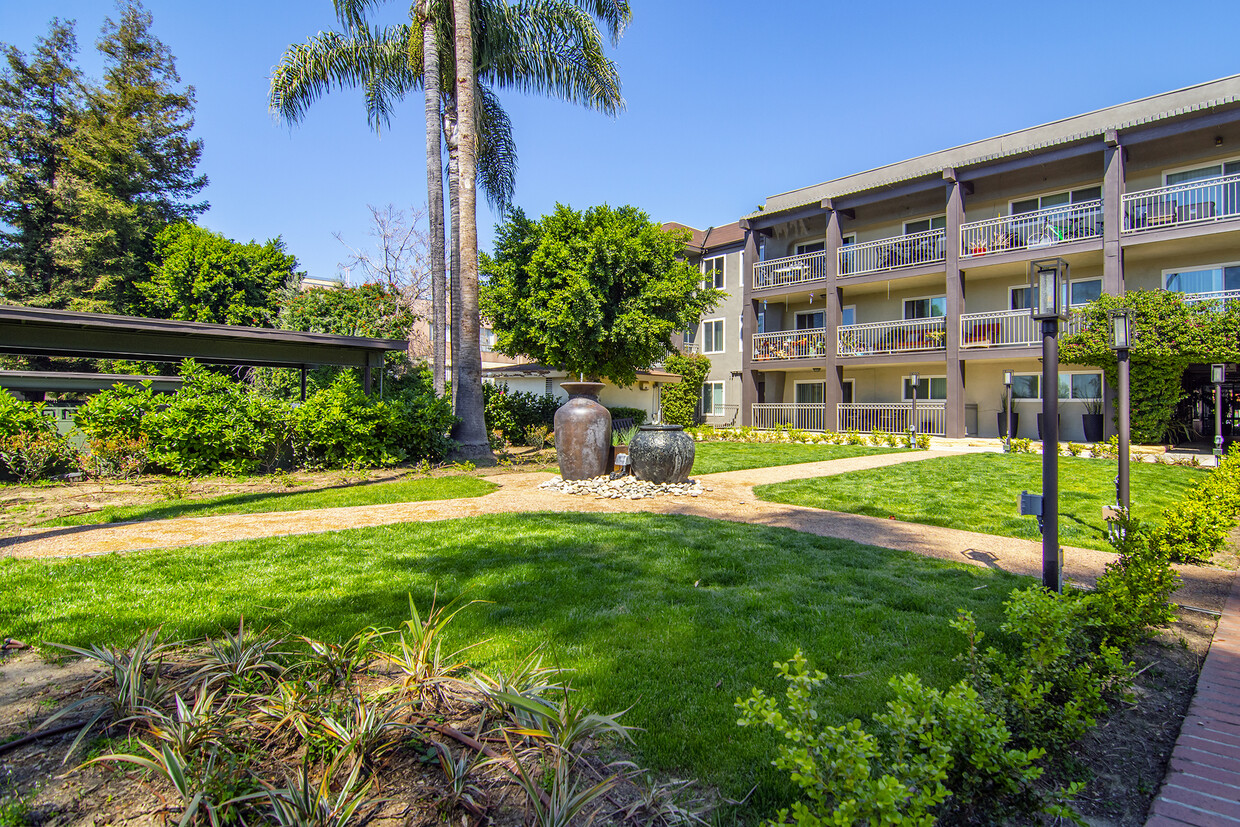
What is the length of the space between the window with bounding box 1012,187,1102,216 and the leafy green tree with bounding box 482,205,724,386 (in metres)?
10.6

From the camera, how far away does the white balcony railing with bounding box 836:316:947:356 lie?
18859 mm

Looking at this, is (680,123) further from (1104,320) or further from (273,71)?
(1104,320)

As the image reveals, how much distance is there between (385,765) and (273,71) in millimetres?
18322

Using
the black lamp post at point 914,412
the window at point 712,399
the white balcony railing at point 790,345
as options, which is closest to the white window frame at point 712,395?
the window at point 712,399

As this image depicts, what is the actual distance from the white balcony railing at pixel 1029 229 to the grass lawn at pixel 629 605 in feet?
51.0

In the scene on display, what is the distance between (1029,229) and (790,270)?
309 inches

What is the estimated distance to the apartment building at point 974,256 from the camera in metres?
15.3

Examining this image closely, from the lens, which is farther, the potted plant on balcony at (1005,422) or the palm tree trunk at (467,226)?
the potted plant on balcony at (1005,422)

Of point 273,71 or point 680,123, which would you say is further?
point 273,71

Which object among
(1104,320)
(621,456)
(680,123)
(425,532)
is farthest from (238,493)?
(1104,320)

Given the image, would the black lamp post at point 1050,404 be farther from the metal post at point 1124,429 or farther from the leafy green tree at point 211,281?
the leafy green tree at point 211,281

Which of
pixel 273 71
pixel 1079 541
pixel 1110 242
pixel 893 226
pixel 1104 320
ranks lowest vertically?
pixel 1079 541

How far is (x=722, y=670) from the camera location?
116 inches

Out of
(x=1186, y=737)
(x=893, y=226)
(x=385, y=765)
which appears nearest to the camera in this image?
(x=385, y=765)
